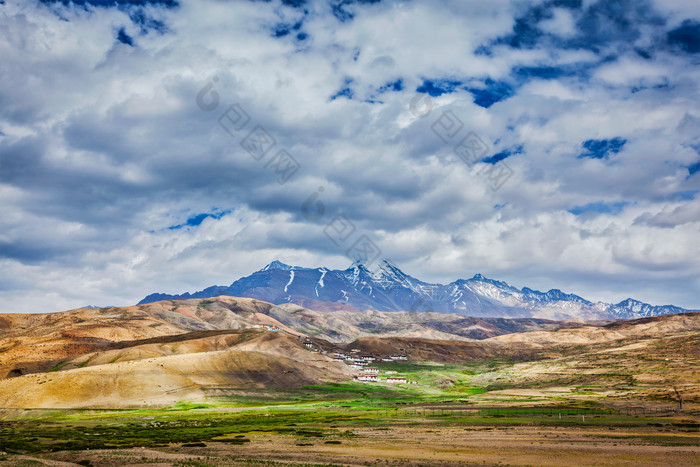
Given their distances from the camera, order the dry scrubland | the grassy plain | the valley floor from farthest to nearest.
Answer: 1. the dry scrubland
2. the grassy plain
3. the valley floor

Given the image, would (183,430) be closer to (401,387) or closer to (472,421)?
(472,421)

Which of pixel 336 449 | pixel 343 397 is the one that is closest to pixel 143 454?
pixel 336 449

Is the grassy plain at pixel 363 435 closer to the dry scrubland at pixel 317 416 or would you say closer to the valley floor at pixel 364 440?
the valley floor at pixel 364 440

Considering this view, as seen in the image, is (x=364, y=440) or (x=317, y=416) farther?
(x=317, y=416)

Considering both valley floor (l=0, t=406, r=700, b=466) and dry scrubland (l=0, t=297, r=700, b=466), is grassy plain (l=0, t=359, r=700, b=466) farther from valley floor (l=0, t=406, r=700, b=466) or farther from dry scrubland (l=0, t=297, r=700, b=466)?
dry scrubland (l=0, t=297, r=700, b=466)

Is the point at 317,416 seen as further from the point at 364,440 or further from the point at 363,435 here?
the point at 364,440

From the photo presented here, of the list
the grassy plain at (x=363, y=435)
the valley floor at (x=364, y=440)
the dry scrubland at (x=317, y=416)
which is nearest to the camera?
the valley floor at (x=364, y=440)

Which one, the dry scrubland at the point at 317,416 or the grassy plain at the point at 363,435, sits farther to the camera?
the dry scrubland at the point at 317,416

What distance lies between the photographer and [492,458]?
2247 inches

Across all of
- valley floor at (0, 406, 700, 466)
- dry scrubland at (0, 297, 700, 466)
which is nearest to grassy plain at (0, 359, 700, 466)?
valley floor at (0, 406, 700, 466)

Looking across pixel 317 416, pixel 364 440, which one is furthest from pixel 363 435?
pixel 317 416

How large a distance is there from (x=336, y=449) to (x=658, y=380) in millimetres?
127520

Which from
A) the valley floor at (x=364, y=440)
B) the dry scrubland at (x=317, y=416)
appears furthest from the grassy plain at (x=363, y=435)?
the dry scrubland at (x=317, y=416)

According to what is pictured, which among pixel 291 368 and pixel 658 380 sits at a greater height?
pixel 291 368
